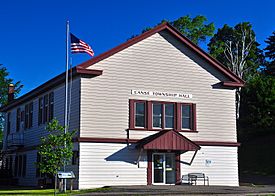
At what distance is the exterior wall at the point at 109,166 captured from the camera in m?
28.6

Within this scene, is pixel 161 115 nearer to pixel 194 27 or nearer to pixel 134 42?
pixel 134 42

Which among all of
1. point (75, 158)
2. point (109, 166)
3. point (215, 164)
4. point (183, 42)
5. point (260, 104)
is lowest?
point (109, 166)

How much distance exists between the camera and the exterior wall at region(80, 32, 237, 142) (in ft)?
96.9

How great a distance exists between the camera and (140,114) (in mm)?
30859

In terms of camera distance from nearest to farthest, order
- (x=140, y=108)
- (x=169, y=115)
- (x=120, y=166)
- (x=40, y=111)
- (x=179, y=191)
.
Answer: (x=179, y=191)
(x=120, y=166)
(x=140, y=108)
(x=169, y=115)
(x=40, y=111)

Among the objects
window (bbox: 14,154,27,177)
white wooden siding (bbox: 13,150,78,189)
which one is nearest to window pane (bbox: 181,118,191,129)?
white wooden siding (bbox: 13,150,78,189)

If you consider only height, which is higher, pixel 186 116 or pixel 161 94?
pixel 161 94

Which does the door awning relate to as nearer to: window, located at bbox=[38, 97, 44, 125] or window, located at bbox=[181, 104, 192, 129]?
window, located at bbox=[181, 104, 192, 129]

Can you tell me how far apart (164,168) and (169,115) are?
11.0ft

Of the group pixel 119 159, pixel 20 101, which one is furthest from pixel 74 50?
pixel 20 101

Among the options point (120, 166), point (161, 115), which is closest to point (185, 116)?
point (161, 115)

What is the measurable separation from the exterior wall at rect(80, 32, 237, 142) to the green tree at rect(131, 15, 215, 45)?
81.8 feet

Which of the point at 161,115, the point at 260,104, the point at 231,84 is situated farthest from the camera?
the point at 260,104

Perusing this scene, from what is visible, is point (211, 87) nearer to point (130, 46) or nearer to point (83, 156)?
point (130, 46)
